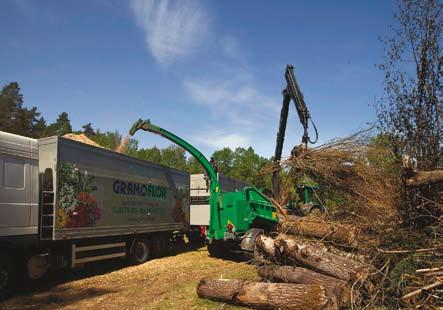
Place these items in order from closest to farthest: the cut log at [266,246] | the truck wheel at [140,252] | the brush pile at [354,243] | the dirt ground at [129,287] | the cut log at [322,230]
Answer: the brush pile at [354,243]
the dirt ground at [129,287]
the cut log at [322,230]
the cut log at [266,246]
the truck wheel at [140,252]

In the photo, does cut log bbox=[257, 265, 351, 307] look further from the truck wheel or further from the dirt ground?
the truck wheel

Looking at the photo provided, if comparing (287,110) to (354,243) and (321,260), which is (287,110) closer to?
(354,243)

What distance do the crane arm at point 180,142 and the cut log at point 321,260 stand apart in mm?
4625

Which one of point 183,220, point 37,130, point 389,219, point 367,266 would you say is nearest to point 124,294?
point 367,266

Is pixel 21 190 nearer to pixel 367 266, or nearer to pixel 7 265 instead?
pixel 7 265

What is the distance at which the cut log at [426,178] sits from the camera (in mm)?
6441

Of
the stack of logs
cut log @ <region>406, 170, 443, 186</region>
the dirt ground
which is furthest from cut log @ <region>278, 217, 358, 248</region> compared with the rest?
cut log @ <region>406, 170, 443, 186</region>

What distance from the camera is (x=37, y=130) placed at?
4197 centimetres

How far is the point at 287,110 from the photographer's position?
42.4 ft

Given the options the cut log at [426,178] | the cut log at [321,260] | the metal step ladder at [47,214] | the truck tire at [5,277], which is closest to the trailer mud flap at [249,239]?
the cut log at [321,260]

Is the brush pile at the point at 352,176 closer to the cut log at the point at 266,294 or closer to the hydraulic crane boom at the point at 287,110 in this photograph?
the hydraulic crane boom at the point at 287,110

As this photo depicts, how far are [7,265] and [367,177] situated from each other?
300 inches

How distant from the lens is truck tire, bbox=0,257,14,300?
297 inches

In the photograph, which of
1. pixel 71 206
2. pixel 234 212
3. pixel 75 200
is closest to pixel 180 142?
pixel 234 212
